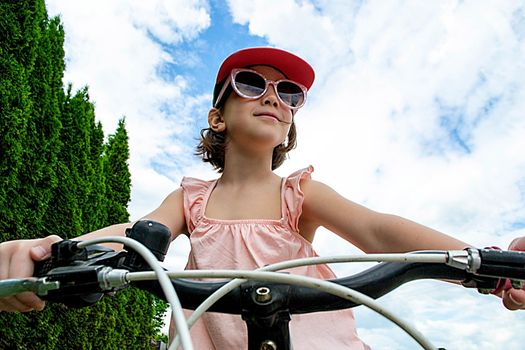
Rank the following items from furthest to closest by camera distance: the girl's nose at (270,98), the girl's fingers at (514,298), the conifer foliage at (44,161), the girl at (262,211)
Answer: the conifer foliage at (44,161)
the girl's nose at (270,98)
the girl at (262,211)
the girl's fingers at (514,298)

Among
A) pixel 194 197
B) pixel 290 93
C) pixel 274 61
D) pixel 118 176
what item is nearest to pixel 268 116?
pixel 290 93

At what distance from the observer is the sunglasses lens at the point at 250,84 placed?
6.20 ft

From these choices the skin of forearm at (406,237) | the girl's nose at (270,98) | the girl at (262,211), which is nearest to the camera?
the skin of forearm at (406,237)

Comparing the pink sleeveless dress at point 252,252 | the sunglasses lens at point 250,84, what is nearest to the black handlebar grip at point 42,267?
the pink sleeveless dress at point 252,252

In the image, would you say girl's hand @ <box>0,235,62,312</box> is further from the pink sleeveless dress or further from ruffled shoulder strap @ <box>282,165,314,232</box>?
ruffled shoulder strap @ <box>282,165,314,232</box>

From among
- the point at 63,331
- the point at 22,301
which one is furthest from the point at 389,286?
the point at 63,331

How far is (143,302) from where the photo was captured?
849cm

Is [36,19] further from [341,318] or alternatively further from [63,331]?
[341,318]

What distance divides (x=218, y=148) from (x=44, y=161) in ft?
10.5

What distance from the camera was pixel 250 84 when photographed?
1.91m

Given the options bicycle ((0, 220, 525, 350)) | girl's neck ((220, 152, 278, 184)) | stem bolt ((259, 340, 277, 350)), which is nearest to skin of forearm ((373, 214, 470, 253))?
bicycle ((0, 220, 525, 350))

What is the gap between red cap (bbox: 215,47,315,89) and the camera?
199 centimetres

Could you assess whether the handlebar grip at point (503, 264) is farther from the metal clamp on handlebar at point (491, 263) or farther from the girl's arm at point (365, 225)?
the girl's arm at point (365, 225)

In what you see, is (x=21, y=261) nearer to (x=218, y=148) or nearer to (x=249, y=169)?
(x=249, y=169)
